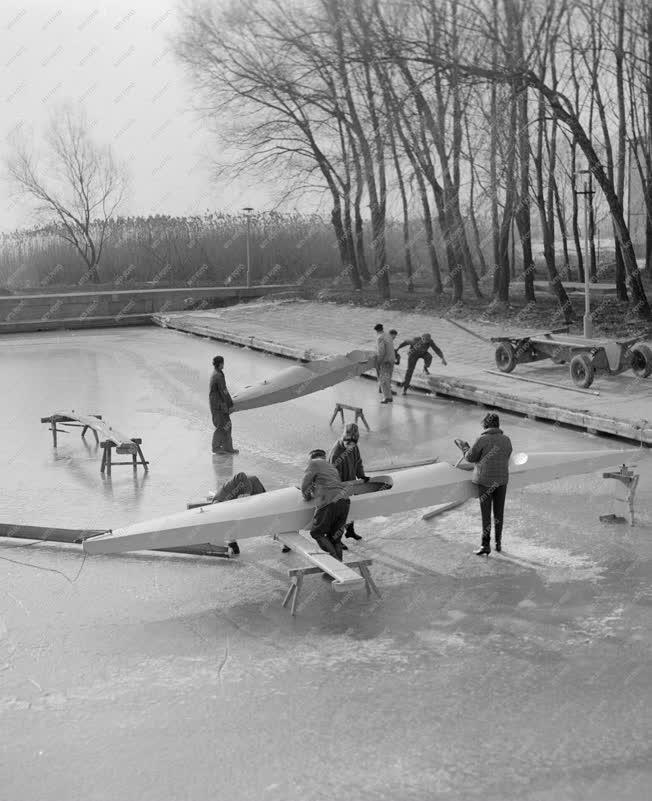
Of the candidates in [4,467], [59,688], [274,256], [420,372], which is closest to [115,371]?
[420,372]

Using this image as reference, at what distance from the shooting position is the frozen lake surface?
6496mm

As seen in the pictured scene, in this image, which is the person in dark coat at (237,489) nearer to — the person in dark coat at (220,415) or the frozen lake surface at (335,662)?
the frozen lake surface at (335,662)

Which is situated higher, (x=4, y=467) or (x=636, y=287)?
(x=636, y=287)

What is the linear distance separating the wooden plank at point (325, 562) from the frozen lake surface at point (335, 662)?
1.31ft

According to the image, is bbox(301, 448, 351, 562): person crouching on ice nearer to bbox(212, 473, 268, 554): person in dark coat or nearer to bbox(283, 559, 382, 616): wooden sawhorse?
bbox(283, 559, 382, 616): wooden sawhorse

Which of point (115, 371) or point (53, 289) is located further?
point (53, 289)

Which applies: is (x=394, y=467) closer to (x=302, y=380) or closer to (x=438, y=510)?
(x=438, y=510)

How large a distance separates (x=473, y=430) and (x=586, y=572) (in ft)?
23.2

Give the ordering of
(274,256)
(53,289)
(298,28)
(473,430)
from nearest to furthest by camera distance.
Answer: (473,430) → (298,28) → (53,289) → (274,256)

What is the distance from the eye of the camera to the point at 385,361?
19.4 meters

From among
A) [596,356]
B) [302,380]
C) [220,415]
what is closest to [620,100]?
[596,356]

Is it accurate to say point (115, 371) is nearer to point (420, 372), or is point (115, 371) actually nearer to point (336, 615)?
point (420, 372)

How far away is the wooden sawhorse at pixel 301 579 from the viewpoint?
9.03 metres

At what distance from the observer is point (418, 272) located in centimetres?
4562
